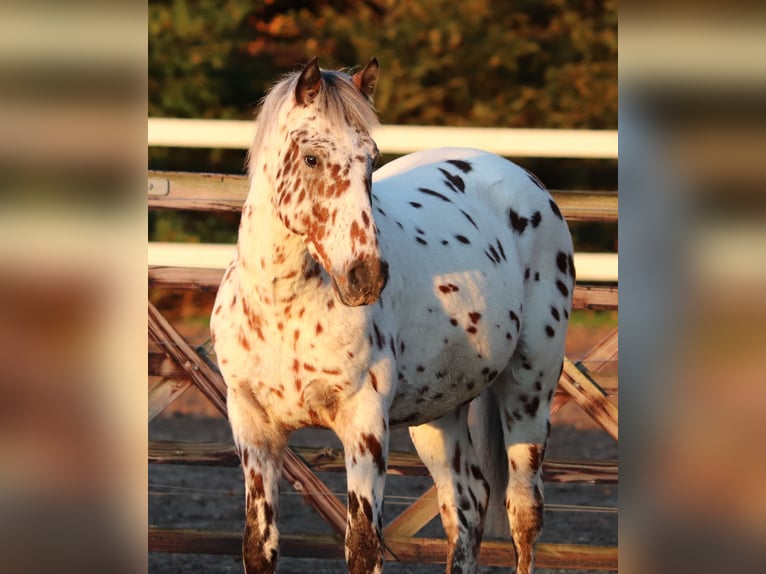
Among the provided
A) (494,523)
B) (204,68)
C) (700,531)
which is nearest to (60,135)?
(700,531)

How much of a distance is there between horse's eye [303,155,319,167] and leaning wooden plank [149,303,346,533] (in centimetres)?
206

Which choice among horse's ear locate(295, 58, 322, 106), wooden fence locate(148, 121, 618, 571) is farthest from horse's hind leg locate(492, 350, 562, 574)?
horse's ear locate(295, 58, 322, 106)

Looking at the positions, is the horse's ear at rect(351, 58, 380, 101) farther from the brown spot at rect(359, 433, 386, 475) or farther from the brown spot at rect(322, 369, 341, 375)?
the brown spot at rect(359, 433, 386, 475)

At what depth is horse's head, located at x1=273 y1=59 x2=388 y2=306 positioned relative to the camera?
299 centimetres

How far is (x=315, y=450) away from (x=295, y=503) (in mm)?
1399

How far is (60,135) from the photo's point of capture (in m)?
1.10

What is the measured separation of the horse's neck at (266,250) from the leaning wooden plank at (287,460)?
171cm

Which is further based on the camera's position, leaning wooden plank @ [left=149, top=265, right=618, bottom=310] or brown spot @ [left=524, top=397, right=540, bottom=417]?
leaning wooden plank @ [left=149, top=265, right=618, bottom=310]

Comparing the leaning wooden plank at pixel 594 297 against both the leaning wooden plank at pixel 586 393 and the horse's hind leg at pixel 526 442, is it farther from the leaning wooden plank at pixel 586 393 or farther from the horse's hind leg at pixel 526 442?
the horse's hind leg at pixel 526 442

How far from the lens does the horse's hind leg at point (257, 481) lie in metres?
3.42

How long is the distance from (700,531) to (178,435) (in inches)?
254

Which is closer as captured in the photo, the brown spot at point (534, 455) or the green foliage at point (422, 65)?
the brown spot at point (534, 455)

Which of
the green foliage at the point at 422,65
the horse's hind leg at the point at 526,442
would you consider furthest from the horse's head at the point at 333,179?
the green foliage at the point at 422,65

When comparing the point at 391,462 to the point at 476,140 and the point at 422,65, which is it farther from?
the point at 422,65
